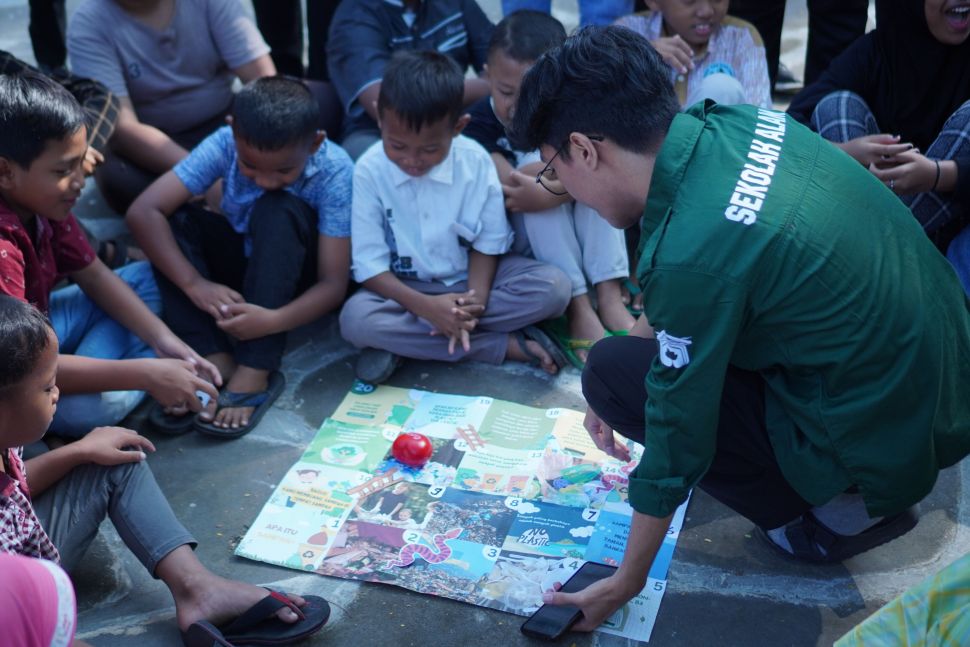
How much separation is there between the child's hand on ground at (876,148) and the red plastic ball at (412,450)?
1.41 metres

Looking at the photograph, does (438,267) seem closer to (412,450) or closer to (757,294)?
(412,450)

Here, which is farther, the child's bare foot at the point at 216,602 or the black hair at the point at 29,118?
the black hair at the point at 29,118

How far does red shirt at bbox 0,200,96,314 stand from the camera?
87.5 inches

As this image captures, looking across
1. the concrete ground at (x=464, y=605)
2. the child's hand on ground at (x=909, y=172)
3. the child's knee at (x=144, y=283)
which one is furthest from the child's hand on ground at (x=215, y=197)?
the child's hand on ground at (x=909, y=172)

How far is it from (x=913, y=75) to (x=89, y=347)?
2.51 m

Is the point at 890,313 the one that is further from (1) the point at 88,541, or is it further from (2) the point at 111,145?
(2) the point at 111,145

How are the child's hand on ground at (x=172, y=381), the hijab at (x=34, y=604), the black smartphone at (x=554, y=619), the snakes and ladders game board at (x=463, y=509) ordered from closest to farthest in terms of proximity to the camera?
the hijab at (x=34, y=604) < the black smartphone at (x=554, y=619) < the snakes and ladders game board at (x=463, y=509) < the child's hand on ground at (x=172, y=381)

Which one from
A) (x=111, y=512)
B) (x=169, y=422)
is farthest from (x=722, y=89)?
(x=111, y=512)

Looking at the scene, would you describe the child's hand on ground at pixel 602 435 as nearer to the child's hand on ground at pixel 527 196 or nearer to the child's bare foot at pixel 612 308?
the child's bare foot at pixel 612 308

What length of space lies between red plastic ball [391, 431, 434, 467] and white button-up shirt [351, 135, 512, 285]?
59 cm

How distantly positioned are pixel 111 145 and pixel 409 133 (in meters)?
1.29

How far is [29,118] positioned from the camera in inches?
91.0

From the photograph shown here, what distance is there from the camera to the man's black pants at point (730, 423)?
6.42 ft

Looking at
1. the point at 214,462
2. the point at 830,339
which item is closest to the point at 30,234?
the point at 214,462
